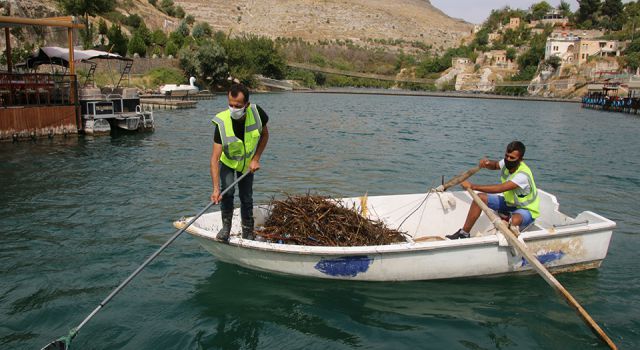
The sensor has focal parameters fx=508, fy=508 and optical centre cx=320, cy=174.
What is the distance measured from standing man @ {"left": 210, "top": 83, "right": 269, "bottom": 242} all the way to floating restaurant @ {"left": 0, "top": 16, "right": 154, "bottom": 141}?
58.5 ft

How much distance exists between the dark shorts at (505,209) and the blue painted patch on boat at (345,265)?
8.48ft

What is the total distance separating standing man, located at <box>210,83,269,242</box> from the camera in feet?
20.9

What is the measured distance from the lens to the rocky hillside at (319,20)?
146500 mm

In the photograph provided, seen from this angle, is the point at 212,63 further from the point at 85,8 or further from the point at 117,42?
the point at 85,8

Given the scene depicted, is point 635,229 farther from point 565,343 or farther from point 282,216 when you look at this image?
point 282,216

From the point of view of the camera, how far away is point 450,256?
7082mm

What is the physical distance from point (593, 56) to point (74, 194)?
330 feet

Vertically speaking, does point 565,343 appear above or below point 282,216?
below

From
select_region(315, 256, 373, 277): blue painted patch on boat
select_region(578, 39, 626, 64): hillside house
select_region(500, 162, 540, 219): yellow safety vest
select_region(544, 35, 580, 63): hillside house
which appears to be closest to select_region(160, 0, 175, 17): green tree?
select_region(544, 35, 580, 63): hillside house

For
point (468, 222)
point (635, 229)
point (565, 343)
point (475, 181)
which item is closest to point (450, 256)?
point (468, 222)

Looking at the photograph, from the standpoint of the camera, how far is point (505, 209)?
816 cm

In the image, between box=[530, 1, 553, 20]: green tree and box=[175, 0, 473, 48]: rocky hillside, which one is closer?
box=[175, 0, 473, 48]: rocky hillside

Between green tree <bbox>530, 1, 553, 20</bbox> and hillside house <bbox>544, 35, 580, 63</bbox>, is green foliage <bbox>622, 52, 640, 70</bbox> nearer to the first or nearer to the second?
hillside house <bbox>544, 35, 580, 63</bbox>

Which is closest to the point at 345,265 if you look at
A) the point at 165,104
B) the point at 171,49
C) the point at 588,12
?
the point at 165,104
